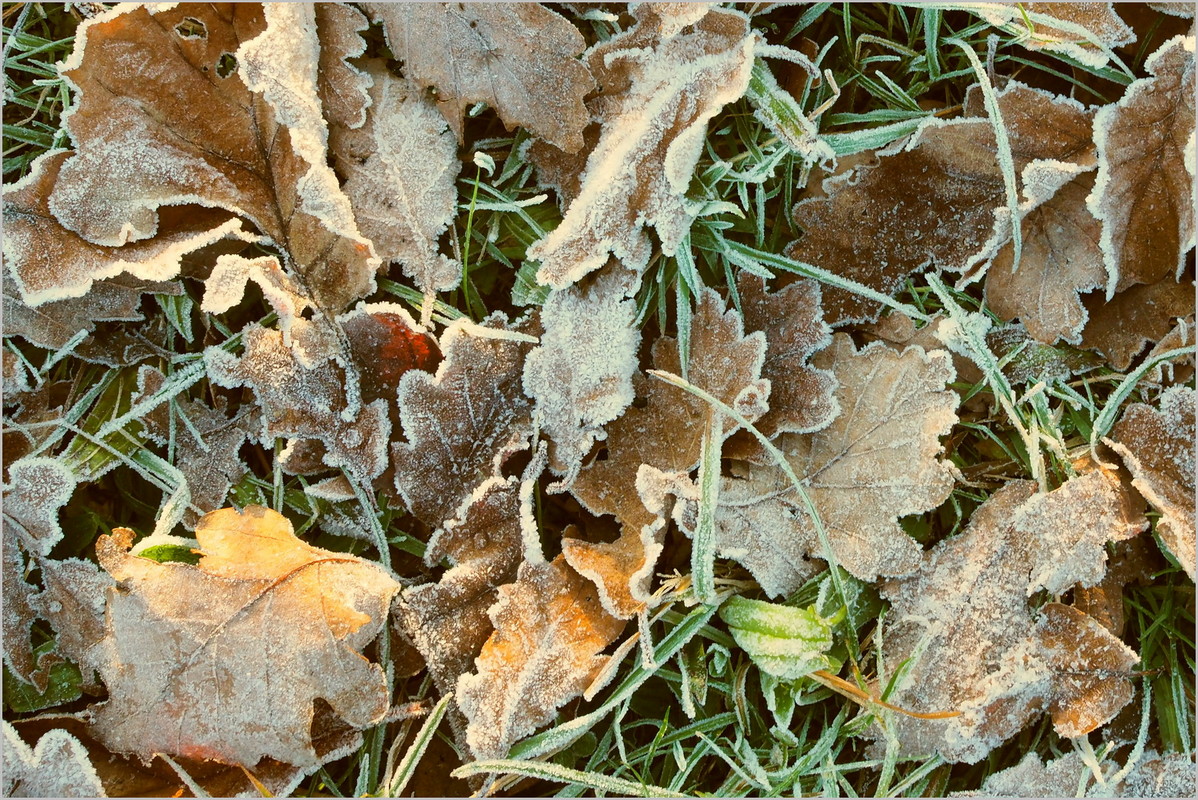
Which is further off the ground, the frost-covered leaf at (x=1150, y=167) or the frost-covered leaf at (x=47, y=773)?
the frost-covered leaf at (x=1150, y=167)

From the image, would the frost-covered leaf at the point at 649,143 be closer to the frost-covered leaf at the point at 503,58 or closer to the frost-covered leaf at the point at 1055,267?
the frost-covered leaf at the point at 503,58

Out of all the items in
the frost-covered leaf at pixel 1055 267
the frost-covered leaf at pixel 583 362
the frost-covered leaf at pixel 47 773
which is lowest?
the frost-covered leaf at pixel 47 773

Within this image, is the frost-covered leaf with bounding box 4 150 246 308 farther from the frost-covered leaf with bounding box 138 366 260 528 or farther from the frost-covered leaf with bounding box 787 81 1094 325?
the frost-covered leaf with bounding box 787 81 1094 325

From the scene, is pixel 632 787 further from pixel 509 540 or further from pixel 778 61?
pixel 778 61

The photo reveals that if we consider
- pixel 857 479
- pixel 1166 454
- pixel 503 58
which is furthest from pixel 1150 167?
pixel 503 58

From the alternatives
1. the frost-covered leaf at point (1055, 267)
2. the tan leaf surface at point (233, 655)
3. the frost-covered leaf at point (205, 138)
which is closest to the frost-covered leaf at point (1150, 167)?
the frost-covered leaf at point (1055, 267)

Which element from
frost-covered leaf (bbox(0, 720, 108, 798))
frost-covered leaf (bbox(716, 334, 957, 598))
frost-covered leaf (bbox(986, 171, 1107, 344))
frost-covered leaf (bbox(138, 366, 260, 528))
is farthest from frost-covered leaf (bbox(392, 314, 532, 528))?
frost-covered leaf (bbox(986, 171, 1107, 344))
